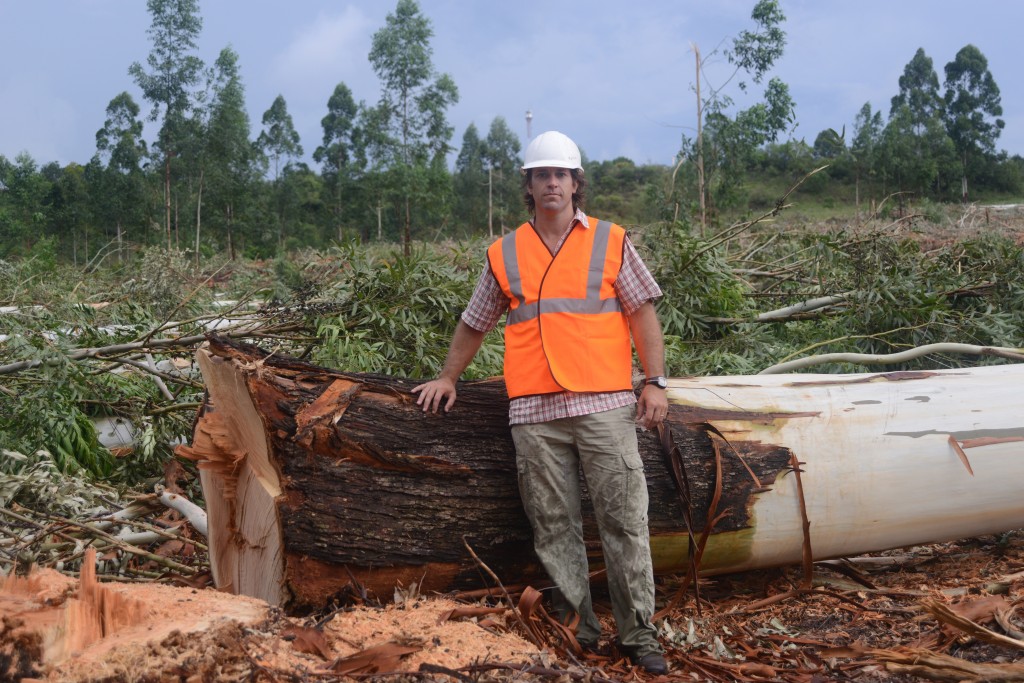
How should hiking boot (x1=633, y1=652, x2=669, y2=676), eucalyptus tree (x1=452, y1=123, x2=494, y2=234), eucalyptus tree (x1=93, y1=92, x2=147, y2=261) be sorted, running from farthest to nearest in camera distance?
eucalyptus tree (x1=452, y1=123, x2=494, y2=234) < eucalyptus tree (x1=93, y1=92, x2=147, y2=261) < hiking boot (x1=633, y1=652, x2=669, y2=676)

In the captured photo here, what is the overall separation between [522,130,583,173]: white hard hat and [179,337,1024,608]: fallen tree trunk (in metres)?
0.94

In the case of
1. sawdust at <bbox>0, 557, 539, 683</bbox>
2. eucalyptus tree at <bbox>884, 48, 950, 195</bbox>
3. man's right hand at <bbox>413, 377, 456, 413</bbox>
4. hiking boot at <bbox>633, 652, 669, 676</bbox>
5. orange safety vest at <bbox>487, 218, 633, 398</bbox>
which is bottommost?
hiking boot at <bbox>633, 652, 669, 676</bbox>

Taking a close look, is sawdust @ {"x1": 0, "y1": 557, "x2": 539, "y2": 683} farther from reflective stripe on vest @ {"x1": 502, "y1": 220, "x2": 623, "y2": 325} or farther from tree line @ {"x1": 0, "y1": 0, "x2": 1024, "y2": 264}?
tree line @ {"x1": 0, "y1": 0, "x2": 1024, "y2": 264}

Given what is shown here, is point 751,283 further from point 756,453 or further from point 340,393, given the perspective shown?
point 340,393

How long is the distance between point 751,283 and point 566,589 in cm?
545

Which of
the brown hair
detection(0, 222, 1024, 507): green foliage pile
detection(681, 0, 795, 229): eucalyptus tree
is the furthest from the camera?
detection(681, 0, 795, 229): eucalyptus tree

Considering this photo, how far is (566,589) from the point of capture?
11.3ft

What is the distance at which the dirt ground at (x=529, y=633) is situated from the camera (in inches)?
101

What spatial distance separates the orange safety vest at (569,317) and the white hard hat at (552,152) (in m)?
0.26

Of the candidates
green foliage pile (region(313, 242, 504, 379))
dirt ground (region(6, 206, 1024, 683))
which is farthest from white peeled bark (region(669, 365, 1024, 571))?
green foliage pile (region(313, 242, 504, 379))

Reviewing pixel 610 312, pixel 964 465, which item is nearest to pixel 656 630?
pixel 610 312

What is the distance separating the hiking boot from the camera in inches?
128

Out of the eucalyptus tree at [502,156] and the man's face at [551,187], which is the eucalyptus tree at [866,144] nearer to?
the eucalyptus tree at [502,156]

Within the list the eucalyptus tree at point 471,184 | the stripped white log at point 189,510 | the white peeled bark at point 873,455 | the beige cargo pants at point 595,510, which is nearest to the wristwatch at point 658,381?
the beige cargo pants at point 595,510
